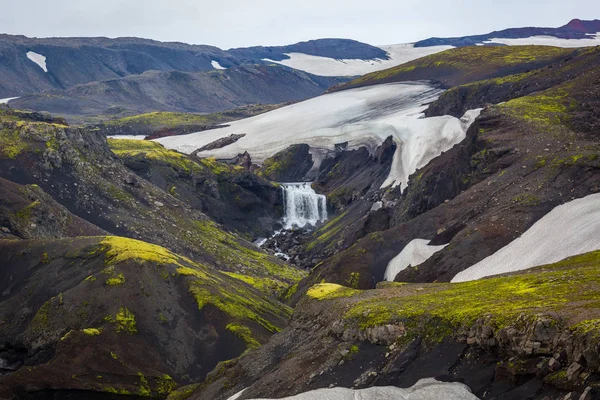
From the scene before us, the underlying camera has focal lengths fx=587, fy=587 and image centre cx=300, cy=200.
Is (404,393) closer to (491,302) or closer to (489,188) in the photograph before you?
(491,302)

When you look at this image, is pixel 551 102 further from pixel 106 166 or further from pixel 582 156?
pixel 106 166

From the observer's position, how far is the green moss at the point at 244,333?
116 ft

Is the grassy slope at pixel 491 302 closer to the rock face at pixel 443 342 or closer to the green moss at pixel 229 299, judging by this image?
the rock face at pixel 443 342

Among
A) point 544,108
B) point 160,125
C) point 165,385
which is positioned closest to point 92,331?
point 165,385

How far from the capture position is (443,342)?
19.1 metres

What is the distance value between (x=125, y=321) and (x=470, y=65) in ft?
432

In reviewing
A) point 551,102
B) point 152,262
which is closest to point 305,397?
point 152,262

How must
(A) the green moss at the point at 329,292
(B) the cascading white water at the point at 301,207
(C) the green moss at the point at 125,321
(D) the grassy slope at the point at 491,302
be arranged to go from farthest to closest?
(B) the cascading white water at the point at 301,207, (C) the green moss at the point at 125,321, (A) the green moss at the point at 329,292, (D) the grassy slope at the point at 491,302

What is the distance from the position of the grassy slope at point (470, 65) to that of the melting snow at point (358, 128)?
788 centimetres

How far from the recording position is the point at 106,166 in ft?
227

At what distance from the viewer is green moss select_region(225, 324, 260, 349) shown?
35281mm

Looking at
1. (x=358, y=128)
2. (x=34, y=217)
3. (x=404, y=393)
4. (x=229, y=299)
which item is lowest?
(x=229, y=299)

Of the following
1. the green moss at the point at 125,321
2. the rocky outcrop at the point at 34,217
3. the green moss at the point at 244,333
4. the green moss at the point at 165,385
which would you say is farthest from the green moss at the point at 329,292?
the rocky outcrop at the point at 34,217

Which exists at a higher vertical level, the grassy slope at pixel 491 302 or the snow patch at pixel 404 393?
the grassy slope at pixel 491 302
